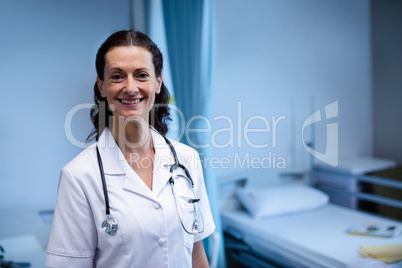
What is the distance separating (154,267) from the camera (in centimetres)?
100

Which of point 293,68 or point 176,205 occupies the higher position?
point 293,68

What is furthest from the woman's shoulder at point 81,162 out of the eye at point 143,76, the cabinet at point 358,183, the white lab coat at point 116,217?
the cabinet at point 358,183

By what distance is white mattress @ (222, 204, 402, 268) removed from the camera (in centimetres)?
173

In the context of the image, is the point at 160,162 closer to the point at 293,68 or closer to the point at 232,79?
the point at 232,79

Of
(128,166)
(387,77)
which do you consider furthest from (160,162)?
(387,77)

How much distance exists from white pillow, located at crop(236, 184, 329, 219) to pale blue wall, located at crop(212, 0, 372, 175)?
27 centimetres

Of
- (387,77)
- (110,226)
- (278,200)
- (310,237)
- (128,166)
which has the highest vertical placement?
(387,77)

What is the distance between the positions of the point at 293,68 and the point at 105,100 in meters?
2.02

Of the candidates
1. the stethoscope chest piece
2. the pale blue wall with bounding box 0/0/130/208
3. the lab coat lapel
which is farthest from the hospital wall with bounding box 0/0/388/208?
the stethoscope chest piece

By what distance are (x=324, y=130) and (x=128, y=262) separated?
2.50 m

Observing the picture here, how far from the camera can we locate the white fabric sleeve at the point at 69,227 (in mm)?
929

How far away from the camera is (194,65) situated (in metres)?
1.93

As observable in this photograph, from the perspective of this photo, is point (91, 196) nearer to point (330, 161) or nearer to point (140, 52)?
point (140, 52)

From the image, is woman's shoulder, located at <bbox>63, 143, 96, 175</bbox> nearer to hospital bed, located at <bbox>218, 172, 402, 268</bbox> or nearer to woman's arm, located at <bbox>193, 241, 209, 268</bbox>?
woman's arm, located at <bbox>193, 241, 209, 268</bbox>
